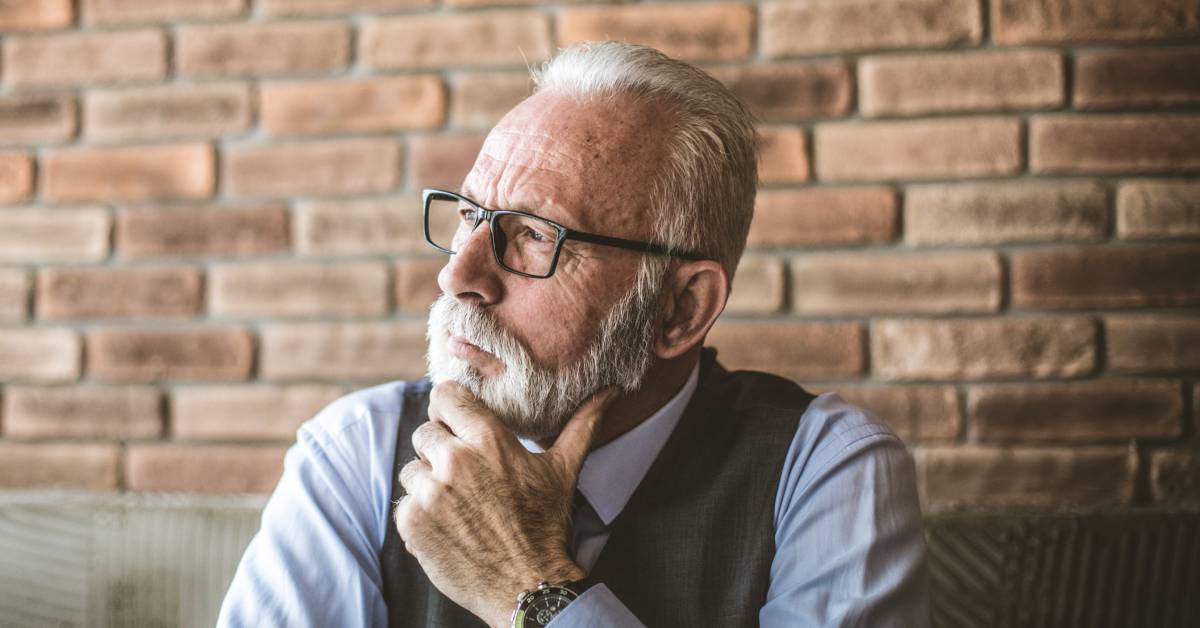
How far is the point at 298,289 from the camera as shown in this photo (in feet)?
4.92

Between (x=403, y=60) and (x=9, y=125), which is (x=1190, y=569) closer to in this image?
(x=403, y=60)

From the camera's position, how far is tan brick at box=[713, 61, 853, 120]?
1420 mm

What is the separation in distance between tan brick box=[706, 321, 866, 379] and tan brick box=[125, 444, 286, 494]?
82 cm

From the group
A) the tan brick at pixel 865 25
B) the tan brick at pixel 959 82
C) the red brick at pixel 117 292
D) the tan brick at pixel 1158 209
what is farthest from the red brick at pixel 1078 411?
the red brick at pixel 117 292

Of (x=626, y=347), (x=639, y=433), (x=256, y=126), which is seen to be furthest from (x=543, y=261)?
(x=256, y=126)

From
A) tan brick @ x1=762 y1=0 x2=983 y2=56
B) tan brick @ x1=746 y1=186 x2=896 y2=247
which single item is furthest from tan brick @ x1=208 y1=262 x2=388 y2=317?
tan brick @ x1=762 y1=0 x2=983 y2=56

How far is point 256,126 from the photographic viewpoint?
1.52m

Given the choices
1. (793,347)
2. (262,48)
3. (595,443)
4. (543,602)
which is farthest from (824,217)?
(262,48)

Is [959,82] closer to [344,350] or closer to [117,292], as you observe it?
[344,350]

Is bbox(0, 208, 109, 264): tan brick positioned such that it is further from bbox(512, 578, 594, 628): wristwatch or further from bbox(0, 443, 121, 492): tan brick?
bbox(512, 578, 594, 628): wristwatch

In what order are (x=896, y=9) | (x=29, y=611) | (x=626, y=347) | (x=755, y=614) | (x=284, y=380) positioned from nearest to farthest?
(x=755, y=614)
(x=626, y=347)
(x=29, y=611)
(x=896, y=9)
(x=284, y=380)

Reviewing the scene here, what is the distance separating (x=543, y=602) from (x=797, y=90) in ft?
3.12

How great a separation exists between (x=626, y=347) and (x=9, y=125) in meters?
1.28

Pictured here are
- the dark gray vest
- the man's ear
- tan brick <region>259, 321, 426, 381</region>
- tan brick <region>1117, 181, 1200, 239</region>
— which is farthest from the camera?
tan brick <region>259, 321, 426, 381</region>
